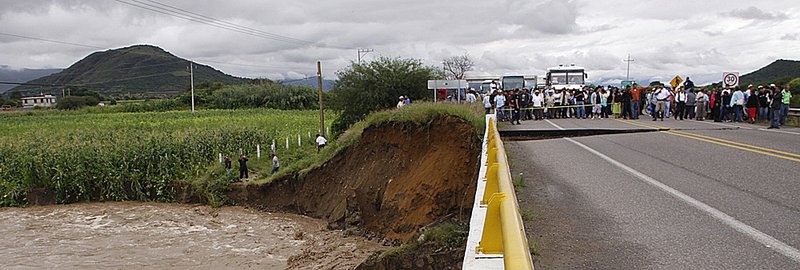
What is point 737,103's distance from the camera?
23094 mm

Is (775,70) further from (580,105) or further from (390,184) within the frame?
(390,184)

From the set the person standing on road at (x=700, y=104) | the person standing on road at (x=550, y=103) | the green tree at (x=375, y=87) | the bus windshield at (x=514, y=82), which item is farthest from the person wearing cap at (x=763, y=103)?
the bus windshield at (x=514, y=82)

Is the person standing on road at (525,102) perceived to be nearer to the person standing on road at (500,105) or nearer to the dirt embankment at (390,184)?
the person standing on road at (500,105)

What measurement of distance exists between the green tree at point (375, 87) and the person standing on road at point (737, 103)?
20.6 m

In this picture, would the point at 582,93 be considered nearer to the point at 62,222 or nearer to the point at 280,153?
the point at 280,153

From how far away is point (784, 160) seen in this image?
1076 centimetres

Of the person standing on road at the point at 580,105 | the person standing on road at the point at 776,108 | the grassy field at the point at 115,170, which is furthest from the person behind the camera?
the grassy field at the point at 115,170

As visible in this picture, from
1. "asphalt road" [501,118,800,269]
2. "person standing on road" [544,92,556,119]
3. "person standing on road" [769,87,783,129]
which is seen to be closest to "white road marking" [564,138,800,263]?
"asphalt road" [501,118,800,269]

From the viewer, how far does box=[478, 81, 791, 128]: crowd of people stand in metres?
22.2

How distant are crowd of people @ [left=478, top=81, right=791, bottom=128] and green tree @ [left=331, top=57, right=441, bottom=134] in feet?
38.8

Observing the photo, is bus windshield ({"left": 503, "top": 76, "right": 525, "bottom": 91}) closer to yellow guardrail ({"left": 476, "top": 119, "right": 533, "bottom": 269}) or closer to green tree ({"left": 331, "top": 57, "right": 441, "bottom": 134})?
green tree ({"left": 331, "top": 57, "right": 441, "bottom": 134})

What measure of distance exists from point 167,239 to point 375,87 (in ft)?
64.7

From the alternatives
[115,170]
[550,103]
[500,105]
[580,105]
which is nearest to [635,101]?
[580,105]

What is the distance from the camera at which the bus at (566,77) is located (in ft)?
149
